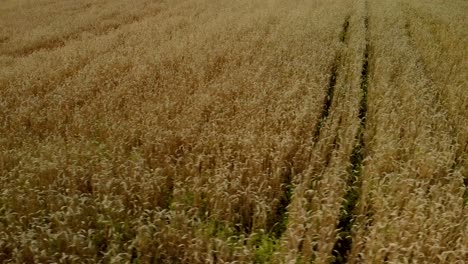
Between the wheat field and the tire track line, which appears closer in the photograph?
the wheat field

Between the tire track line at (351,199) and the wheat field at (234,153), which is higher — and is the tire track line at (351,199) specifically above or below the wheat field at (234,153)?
below

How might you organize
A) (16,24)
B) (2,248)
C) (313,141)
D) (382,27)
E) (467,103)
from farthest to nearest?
1. (16,24)
2. (382,27)
3. (467,103)
4. (313,141)
5. (2,248)

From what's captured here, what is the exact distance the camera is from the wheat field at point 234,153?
4.10 meters

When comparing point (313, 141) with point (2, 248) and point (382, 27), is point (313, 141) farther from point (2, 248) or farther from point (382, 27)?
point (382, 27)

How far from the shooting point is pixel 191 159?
5457mm

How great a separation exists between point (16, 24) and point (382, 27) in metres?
14.4

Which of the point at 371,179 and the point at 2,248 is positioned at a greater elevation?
the point at 2,248

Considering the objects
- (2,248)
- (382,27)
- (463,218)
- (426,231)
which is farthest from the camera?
(382,27)

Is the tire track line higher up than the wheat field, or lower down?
lower down

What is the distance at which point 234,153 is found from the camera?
18.9 ft

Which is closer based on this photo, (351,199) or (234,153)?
(351,199)

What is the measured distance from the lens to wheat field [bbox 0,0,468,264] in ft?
13.4

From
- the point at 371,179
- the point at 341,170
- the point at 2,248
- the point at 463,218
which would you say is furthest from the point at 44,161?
the point at 463,218

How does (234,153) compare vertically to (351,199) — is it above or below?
above
